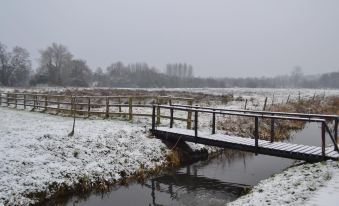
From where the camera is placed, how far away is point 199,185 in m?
11.3

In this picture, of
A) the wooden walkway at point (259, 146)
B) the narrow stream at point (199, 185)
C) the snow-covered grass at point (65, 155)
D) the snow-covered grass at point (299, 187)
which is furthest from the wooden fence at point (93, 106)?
the snow-covered grass at point (299, 187)

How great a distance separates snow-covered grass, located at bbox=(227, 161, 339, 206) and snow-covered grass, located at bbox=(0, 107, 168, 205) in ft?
15.9

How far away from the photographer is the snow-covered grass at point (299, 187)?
7430 millimetres

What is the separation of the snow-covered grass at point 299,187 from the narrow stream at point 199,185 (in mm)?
1470

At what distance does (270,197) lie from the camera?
798 centimetres

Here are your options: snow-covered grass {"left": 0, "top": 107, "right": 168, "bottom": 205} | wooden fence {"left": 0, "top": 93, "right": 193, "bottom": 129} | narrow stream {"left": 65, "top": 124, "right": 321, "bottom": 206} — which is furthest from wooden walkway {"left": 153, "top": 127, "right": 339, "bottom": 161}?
wooden fence {"left": 0, "top": 93, "right": 193, "bottom": 129}

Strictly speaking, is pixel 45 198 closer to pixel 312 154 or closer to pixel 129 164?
pixel 129 164

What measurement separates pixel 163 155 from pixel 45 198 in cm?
544

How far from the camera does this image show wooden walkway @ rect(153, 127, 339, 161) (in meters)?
10.2

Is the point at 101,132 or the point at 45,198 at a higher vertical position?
the point at 101,132

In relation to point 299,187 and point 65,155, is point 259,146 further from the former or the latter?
point 65,155

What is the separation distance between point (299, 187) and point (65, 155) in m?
7.35

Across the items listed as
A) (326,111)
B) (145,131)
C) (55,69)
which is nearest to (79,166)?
(145,131)

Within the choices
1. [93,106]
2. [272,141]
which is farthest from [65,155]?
[93,106]
